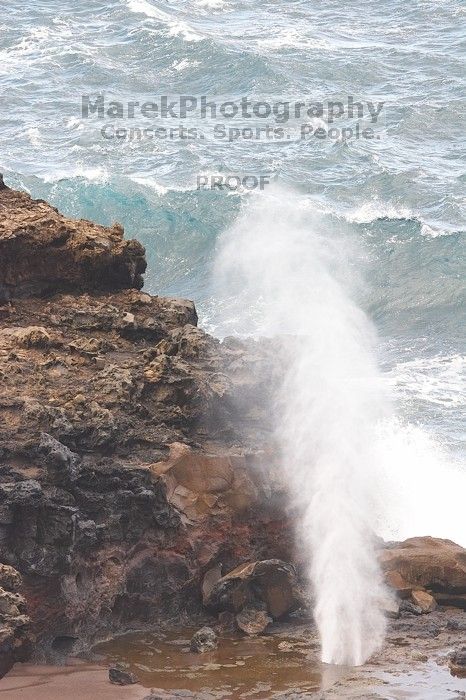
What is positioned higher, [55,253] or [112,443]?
[55,253]

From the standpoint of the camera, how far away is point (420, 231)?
26.5m

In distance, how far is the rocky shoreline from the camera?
9555mm

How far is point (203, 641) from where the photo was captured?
386 inches

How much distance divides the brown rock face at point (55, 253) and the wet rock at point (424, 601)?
4186mm

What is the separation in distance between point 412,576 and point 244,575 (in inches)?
67.3

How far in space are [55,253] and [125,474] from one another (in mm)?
2815

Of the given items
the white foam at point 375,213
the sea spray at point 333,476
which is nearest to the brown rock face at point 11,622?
the sea spray at point 333,476

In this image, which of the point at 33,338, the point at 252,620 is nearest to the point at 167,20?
the point at 33,338

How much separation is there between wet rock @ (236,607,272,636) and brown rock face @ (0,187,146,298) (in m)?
3.75

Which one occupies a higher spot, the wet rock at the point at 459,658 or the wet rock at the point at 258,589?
the wet rock at the point at 258,589

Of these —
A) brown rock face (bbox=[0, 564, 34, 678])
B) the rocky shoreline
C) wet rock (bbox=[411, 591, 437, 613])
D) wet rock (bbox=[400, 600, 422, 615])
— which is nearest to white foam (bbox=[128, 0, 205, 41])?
the rocky shoreline

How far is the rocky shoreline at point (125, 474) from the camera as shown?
9.55 metres

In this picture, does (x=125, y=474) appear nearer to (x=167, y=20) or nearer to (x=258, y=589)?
(x=258, y=589)

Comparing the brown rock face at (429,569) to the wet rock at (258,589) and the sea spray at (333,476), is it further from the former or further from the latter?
the wet rock at (258,589)
